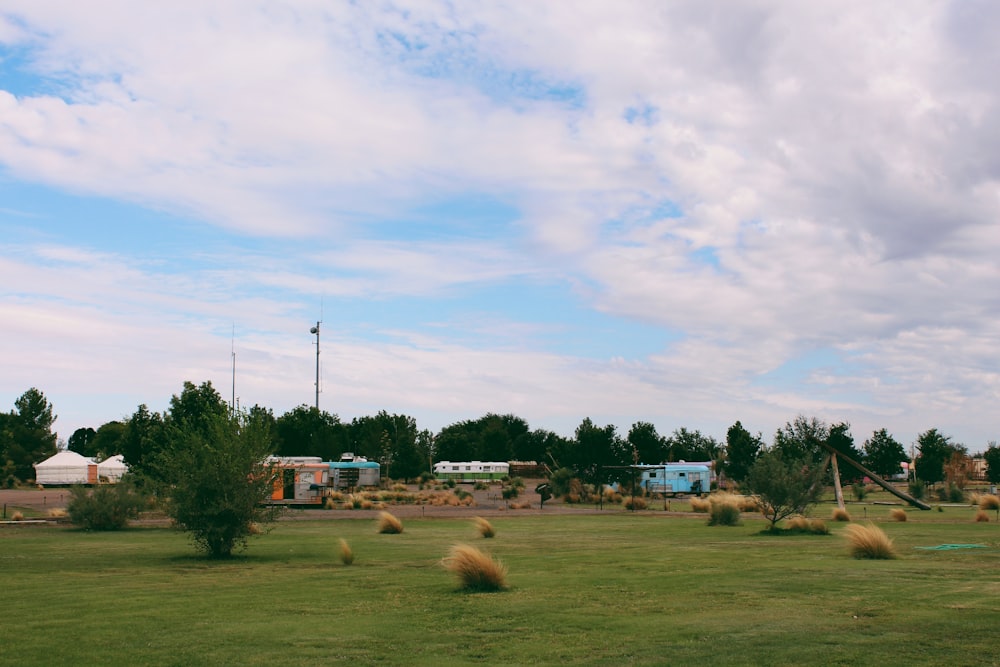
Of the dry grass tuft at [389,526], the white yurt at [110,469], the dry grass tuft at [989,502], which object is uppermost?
the white yurt at [110,469]

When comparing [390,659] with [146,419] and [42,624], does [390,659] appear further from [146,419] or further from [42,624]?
[146,419]

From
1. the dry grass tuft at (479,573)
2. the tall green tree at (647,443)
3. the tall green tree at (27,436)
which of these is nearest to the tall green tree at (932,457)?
the tall green tree at (647,443)

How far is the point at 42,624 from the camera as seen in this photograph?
14.4 meters

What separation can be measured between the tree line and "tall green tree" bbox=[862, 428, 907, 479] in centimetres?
10

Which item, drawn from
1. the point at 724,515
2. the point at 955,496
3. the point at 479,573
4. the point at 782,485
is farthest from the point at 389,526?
the point at 955,496

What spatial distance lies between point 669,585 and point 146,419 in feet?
179

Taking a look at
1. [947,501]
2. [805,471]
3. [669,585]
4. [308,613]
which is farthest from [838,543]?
[947,501]

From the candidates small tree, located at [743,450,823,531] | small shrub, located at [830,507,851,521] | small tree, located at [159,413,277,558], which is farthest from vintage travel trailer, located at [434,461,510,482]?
small tree, located at [159,413,277,558]

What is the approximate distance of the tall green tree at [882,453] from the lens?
91312 mm

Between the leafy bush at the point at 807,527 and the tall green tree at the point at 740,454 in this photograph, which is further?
the tall green tree at the point at 740,454

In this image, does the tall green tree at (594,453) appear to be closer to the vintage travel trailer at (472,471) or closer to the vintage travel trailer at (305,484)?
the vintage travel trailer at (305,484)

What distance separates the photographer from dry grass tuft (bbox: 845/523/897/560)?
2219cm

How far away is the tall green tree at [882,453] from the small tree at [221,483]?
77832mm

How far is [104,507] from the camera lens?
38.0 meters
